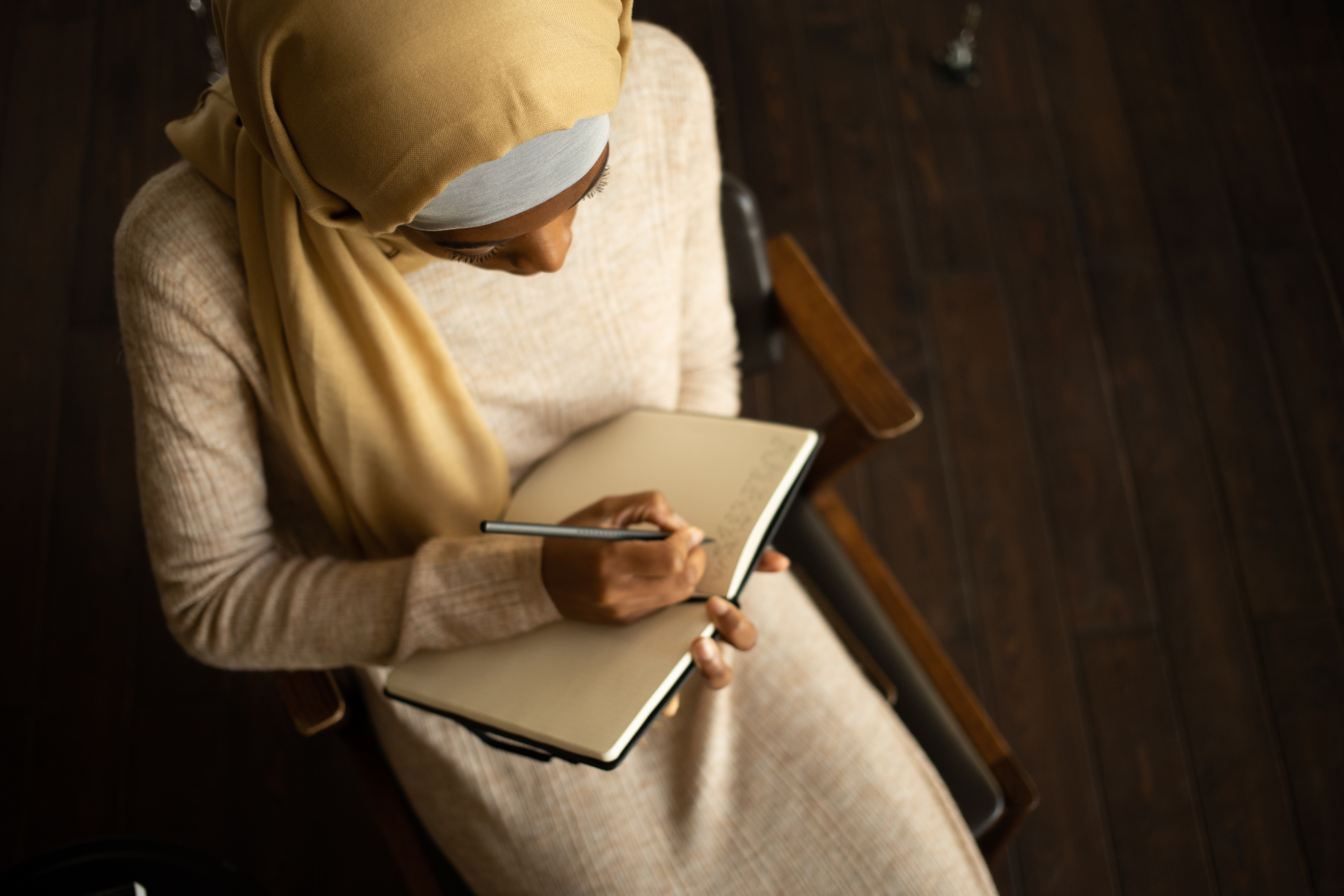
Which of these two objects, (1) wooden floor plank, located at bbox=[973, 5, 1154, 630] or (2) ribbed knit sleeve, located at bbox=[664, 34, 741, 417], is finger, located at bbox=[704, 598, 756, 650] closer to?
(2) ribbed knit sleeve, located at bbox=[664, 34, 741, 417]

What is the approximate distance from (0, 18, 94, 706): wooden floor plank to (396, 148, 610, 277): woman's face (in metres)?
1.52

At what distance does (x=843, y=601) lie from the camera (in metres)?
1.30

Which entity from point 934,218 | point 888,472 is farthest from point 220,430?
point 934,218

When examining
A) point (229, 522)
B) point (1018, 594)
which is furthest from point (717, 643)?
point (1018, 594)

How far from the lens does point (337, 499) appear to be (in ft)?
3.26

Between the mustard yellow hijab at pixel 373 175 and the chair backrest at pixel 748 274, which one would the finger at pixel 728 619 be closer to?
the mustard yellow hijab at pixel 373 175

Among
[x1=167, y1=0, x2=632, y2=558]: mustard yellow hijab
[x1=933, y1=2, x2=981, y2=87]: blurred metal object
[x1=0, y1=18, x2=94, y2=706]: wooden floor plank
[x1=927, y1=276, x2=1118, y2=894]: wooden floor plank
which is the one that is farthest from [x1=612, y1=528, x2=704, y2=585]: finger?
[x1=933, y1=2, x2=981, y2=87]: blurred metal object

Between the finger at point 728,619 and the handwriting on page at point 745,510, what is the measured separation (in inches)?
0.7

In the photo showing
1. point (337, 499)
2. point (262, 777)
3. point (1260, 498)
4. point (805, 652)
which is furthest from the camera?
point (1260, 498)

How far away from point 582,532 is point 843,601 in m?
0.57

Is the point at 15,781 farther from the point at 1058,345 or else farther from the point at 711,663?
the point at 1058,345

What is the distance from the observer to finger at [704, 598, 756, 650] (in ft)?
2.81

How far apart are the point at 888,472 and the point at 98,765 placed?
5.48 ft

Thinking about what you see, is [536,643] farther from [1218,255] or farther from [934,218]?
[1218,255]
